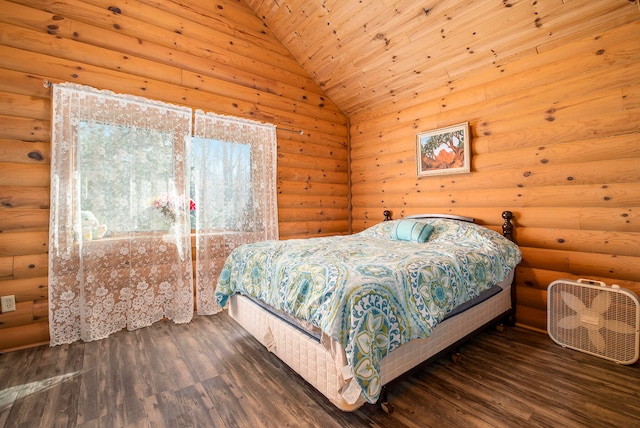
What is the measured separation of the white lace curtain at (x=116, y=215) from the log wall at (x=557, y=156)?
2963 millimetres

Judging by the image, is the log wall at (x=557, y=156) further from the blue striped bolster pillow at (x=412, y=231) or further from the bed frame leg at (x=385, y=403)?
the bed frame leg at (x=385, y=403)

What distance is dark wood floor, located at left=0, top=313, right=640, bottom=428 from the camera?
1.50m

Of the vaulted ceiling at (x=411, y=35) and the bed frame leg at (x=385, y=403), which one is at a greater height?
the vaulted ceiling at (x=411, y=35)

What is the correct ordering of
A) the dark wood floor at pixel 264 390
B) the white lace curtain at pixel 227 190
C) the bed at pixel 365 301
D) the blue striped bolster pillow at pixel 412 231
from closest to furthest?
the bed at pixel 365 301 < the dark wood floor at pixel 264 390 < the blue striped bolster pillow at pixel 412 231 < the white lace curtain at pixel 227 190

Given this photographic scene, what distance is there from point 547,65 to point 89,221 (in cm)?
429

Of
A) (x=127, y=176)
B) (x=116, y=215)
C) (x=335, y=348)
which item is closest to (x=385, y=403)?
(x=335, y=348)

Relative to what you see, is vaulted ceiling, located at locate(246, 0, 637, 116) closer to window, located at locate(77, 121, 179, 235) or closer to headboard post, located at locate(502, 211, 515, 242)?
headboard post, located at locate(502, 211, 515, 242)

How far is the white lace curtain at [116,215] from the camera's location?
7.60 ft

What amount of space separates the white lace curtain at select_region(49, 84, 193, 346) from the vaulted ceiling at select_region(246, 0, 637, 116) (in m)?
1.91

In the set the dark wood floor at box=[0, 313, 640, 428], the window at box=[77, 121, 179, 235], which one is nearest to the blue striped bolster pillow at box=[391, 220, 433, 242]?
the dark wood floor at box=[0, 313, 640, 428]

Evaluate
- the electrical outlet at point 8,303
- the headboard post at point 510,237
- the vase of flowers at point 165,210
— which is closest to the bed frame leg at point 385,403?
the headboard post at point 510,237

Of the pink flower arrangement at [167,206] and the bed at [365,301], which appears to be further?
the pink flower arrangement at [167,206]

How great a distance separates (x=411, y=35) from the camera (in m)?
2.97

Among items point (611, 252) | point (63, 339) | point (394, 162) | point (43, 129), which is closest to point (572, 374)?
point (611, 252)
